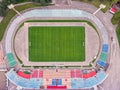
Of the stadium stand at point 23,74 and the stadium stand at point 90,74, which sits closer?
the stadium stand at point 23,74

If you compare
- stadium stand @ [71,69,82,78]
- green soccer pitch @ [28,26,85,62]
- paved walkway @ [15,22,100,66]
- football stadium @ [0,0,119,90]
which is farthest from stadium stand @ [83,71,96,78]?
green soccer pitch @ [28,26,85,62]

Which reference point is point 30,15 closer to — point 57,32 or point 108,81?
point 57,32

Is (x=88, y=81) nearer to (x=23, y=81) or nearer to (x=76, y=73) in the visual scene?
(x=76, y=73)

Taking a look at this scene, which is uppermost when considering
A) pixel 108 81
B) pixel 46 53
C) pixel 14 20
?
pixel 14 20

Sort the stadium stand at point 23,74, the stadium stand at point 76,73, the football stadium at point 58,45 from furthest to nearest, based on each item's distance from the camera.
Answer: the football stadium at point 58,45
the stadium stand at point 76,73
the stadium stand at point 23,74

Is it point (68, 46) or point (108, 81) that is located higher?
point (68, 46)

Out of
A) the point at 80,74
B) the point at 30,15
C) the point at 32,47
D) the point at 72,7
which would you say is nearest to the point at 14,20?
the point at 30,15

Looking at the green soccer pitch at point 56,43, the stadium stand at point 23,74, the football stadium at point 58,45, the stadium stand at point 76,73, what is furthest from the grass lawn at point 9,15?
the stadium stand at point 76,73

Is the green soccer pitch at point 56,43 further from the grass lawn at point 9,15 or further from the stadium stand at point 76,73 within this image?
the grass lawn at point 9,15
